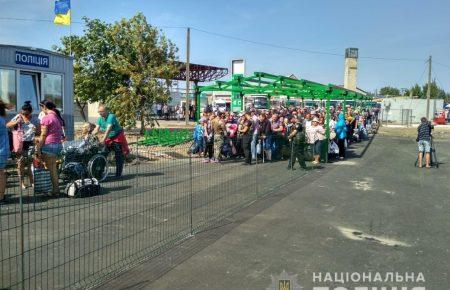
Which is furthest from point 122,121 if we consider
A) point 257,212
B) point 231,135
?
point 257,212

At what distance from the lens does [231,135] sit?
14.8 meters

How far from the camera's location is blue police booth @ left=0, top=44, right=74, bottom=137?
1182cm

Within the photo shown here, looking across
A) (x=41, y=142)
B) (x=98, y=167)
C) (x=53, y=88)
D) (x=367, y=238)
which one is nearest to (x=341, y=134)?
(x=98, y=167)

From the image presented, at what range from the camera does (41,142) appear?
8.08 m

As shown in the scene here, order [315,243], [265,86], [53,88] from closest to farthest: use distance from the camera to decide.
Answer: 1. [315,243]
2. [53,88]
3. [265,86]

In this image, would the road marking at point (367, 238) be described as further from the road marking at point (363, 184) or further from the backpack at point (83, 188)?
the backpack at point (83, 188)

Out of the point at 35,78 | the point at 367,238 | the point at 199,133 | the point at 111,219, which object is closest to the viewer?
the point at 367,238

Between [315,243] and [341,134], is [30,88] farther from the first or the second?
[341,134]

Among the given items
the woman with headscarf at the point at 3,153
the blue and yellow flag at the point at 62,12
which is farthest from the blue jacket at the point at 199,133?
the woman with headscarf at the point at 3,153

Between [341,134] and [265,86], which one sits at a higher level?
[265,86]

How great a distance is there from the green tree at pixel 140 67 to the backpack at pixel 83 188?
11.9 metres

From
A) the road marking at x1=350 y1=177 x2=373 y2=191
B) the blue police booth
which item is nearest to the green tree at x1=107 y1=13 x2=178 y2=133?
the blue police booth

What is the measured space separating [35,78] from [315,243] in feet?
33.6

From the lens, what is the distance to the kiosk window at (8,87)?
11719 mm
